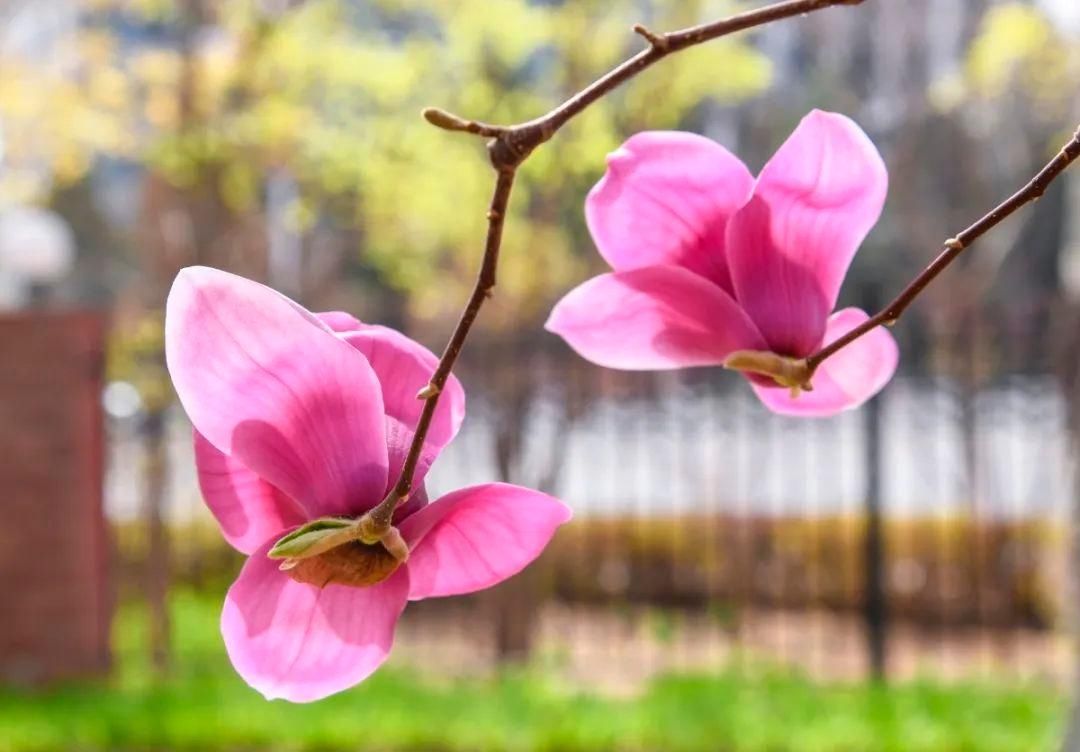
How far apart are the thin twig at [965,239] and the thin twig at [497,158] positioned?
2.9 inches

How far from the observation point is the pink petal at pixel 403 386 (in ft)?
1.11

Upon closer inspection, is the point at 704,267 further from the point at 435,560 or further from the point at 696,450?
the point at 696,450

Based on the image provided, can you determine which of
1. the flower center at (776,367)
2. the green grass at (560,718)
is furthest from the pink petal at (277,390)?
the green grass at (560,718)

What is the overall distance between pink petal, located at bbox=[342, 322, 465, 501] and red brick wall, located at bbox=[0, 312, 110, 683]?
459 centimetres

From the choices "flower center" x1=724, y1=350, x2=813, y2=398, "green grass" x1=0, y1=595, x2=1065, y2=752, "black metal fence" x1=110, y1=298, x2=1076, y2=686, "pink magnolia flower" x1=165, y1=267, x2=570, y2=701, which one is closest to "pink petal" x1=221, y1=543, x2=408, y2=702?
"pink magnolia flower" x1=165, y1=267, x2=570, y2=701

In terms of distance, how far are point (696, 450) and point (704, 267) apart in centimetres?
596

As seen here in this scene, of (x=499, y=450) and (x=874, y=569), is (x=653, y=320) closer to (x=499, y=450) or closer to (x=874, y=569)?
(x=874, y=569)

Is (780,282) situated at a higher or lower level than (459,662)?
higher

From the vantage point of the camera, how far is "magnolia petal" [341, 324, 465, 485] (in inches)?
13.4

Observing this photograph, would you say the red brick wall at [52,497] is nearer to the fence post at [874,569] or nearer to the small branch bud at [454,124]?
the fence post at [874,569]

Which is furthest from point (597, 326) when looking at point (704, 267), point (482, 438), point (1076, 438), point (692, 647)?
point (482, 438)

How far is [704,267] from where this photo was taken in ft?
1.27

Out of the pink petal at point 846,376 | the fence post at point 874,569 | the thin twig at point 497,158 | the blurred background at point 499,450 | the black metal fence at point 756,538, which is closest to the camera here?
the thin twig at point 497,158

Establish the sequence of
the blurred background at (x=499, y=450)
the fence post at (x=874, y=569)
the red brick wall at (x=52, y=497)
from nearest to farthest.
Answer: the blurred background at (x=499, y=450)
the red brick wall at (x=52, y=497)
the fence post at (x=874, y=569)
